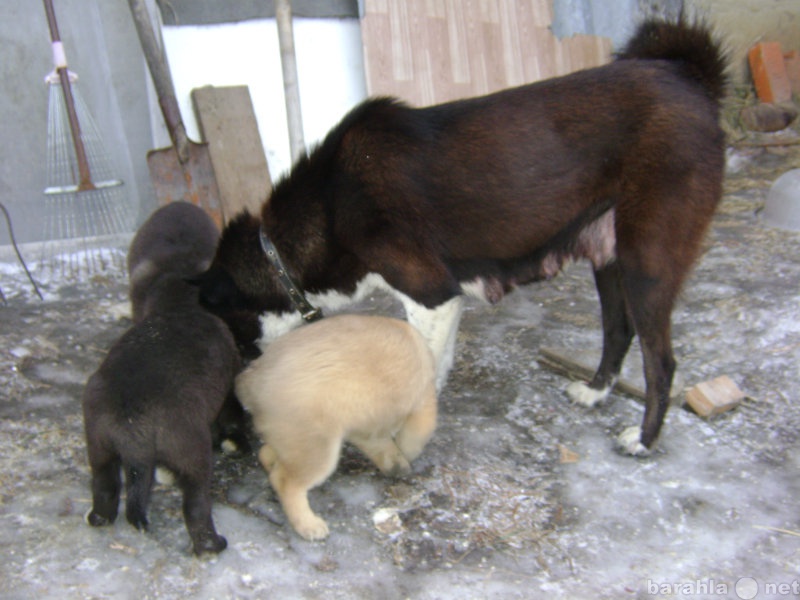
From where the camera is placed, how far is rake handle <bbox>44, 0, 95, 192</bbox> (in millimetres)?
5008

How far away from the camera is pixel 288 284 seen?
3.38 m

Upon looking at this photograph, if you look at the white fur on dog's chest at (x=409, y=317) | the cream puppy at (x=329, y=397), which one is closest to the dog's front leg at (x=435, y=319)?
the white fur on dog's chest at (x=409, y=317)

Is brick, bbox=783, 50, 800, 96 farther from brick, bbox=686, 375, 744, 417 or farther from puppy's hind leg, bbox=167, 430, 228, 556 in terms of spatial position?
puppy's hind leg, bbox=167, 430, 228, 556

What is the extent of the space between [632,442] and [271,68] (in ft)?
13.9

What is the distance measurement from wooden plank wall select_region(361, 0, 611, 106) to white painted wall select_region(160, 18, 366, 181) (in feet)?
0.92

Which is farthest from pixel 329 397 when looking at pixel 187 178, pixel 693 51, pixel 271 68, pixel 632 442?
pixel 271 68

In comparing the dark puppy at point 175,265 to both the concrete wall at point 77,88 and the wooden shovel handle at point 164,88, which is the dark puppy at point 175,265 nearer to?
the wooden shovel handle at point 164,88

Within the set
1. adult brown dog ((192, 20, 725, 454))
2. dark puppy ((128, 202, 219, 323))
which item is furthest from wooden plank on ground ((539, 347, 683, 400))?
dark puppy ((128, 202, 219, 323))

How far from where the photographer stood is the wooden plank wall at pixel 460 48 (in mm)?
5992

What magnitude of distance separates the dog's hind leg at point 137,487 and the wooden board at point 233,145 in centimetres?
322

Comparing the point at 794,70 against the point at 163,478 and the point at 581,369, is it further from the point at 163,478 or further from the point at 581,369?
the point at 163,478

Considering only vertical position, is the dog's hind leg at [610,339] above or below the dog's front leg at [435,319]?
below

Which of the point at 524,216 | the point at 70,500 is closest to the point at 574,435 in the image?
the point at 524,216

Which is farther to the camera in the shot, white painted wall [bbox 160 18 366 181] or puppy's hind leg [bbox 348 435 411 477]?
white painted wall [bbox 160 18 366 181]
